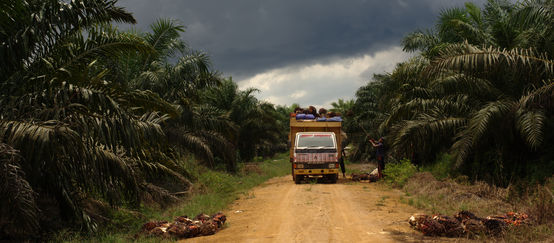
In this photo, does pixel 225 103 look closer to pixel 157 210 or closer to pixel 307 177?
pixel 307 177

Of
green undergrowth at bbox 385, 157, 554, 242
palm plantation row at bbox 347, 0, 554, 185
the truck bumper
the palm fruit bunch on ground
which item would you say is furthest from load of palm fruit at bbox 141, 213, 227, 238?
the palm fruit bunch on ground

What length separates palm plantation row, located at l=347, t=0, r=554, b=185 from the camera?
12141 millimetres

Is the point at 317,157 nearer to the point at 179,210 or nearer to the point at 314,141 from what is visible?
the point at 314,141

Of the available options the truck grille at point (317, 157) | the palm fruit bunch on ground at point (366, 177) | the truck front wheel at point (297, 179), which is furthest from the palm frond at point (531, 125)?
the truck front wheel at point (297, 179)

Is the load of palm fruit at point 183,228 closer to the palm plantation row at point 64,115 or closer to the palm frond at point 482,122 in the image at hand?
the palm plantation row at point 64,115

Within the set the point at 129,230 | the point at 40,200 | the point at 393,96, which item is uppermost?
the point at 393,96

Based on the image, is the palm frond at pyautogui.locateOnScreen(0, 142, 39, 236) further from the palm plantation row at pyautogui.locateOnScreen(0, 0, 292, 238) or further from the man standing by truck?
the man standing by truck

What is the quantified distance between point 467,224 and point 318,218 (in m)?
3.19

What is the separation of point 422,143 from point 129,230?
10.3 metres

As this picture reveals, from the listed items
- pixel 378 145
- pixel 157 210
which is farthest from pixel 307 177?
pixel 157 210

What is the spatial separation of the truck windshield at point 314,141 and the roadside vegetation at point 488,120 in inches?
106

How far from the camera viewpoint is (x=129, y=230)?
9609mm

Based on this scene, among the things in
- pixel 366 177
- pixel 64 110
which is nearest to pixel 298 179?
pixel 366 177

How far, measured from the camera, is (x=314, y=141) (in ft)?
63.7
